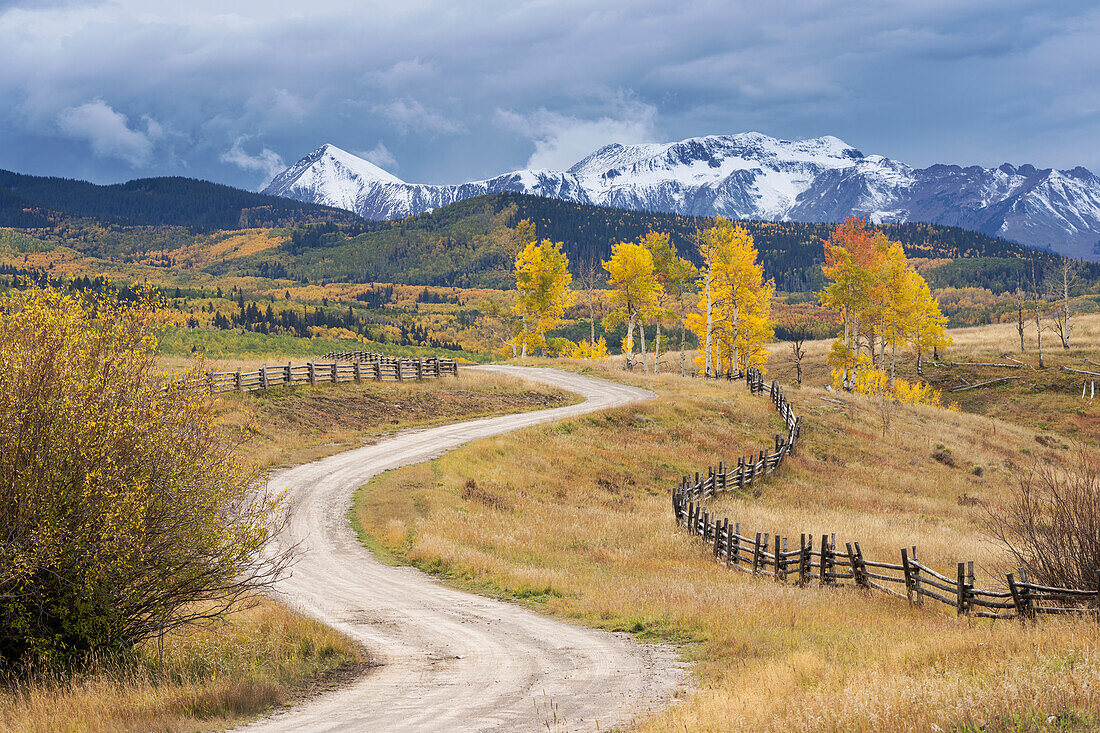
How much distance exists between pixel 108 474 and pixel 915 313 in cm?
7082

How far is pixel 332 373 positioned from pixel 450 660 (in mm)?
34307

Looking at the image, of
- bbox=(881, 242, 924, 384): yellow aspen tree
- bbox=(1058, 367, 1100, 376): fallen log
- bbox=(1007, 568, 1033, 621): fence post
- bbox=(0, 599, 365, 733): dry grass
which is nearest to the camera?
bbox=(0, 599, 365, 733): dry grass

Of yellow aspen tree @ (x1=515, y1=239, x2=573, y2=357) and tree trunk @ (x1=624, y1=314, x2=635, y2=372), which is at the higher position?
yellow aspen tree @ (x1=515, y1=239, x2=573, y2=357)

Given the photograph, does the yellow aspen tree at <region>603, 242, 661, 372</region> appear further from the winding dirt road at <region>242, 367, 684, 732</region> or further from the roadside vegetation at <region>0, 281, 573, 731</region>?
the roadside vegetation at <region>0, 281, 573, 731</region>

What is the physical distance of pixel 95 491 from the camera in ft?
33.3

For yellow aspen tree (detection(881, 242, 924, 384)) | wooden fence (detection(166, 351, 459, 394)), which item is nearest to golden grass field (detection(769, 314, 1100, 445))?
yellow aspen tree (detection(881, 242, 924, 384))

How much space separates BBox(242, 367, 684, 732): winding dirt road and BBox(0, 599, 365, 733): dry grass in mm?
594

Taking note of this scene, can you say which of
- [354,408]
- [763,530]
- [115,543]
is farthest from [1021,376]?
[115,543]

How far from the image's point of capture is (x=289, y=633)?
12.9m

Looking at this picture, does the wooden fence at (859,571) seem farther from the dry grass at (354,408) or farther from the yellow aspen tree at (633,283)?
the yellow aspen tree at (633,283)

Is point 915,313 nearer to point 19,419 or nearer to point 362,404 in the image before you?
point 362,404

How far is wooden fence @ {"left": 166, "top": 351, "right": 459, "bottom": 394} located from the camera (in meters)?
38.0

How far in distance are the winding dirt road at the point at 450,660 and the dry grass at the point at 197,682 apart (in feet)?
1.95

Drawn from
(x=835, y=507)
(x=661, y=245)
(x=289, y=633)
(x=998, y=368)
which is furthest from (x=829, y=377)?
(x=289, y=633)
